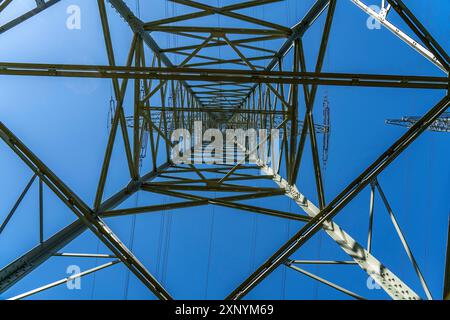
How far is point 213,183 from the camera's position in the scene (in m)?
8.47

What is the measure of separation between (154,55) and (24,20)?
203 inches

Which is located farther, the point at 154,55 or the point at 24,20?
the point at 154,55

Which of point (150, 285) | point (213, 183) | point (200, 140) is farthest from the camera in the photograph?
point (200, 140)

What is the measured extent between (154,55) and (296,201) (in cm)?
651

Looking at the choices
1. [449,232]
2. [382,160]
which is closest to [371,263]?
[449,232]

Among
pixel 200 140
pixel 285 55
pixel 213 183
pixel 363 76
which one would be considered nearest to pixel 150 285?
pixel 213 183

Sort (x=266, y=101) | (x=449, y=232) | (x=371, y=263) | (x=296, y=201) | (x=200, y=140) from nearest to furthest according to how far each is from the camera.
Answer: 1. (x=449, y=232)
2. (x=371, y=263)
3. (x=296, y=201)
4. (x=266, y=101)
5. (x=200, y=140)

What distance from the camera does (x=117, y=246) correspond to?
505 cm

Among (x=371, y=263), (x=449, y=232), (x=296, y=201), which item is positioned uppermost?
(x=296, y=201)
